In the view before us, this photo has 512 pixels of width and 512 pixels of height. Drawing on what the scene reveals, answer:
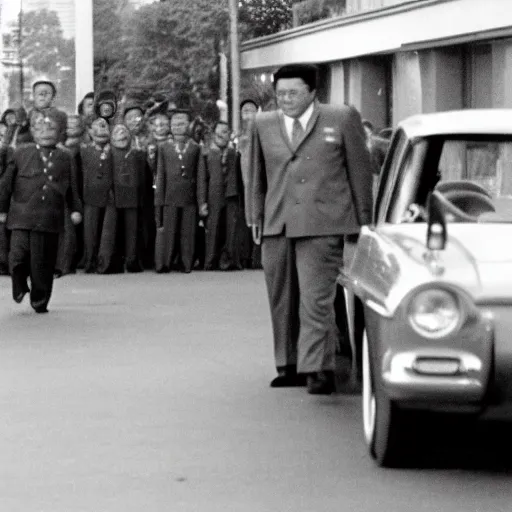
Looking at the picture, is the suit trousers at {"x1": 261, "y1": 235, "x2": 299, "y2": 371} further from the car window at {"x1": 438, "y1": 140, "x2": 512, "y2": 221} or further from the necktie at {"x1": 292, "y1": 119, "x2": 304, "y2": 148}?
the car window at {"x1": 438, "y1": 140, "x2": 512, "y2": 221}

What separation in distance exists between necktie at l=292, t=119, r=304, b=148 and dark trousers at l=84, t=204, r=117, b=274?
479 inches

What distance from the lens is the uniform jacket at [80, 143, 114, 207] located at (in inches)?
947

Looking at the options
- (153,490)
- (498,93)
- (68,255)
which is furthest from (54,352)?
(498,93)

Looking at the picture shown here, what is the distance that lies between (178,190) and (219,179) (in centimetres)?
63

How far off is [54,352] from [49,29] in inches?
833

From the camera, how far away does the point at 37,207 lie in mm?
17578

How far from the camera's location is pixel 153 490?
26.7ft

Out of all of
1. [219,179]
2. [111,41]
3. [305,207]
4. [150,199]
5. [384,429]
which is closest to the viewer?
[384,429]

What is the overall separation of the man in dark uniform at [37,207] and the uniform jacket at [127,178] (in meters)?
5.96

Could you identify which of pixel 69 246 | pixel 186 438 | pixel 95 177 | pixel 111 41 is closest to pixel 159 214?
pixel 95 177

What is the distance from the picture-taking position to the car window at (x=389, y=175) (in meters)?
9.60

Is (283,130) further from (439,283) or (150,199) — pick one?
(150,199)

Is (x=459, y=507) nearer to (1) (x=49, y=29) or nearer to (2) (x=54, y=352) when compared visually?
(2) (x=54, y=352)

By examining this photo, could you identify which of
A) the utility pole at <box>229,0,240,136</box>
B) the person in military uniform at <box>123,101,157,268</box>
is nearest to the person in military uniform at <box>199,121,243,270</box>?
the person in military uniform at <box>123,101,157,268</box>
